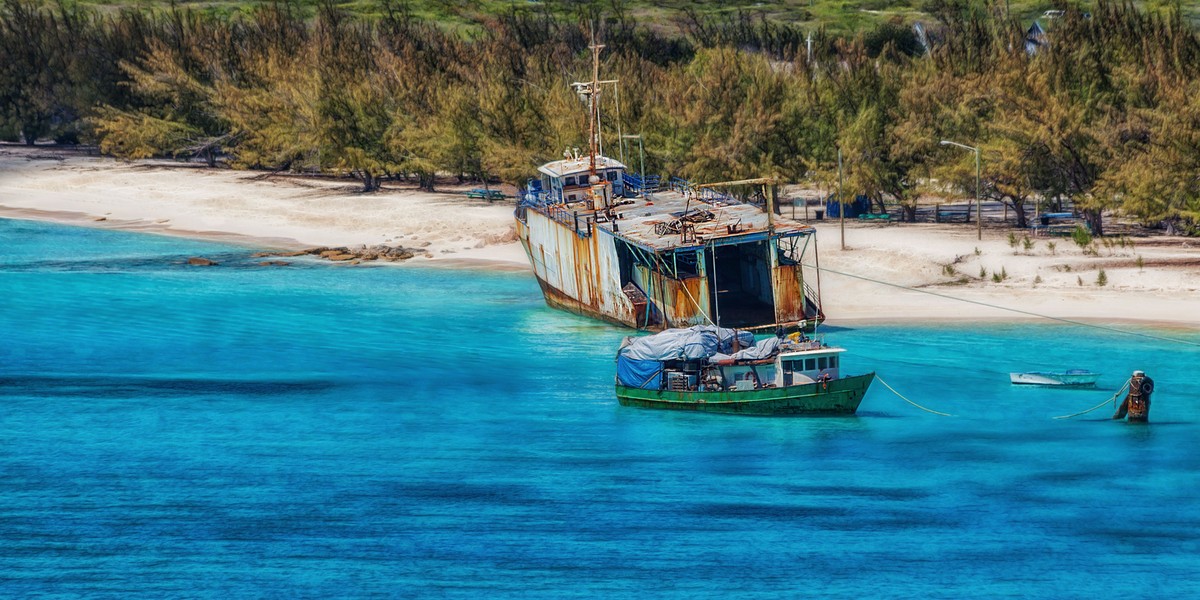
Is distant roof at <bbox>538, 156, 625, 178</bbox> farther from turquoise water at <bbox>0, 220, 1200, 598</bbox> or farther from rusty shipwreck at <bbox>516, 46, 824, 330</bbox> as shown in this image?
turquoise water at <bbox>0, 220, 1200, 598</bbox>

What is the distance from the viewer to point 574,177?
222ft

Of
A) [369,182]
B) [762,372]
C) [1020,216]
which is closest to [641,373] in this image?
[762,372]

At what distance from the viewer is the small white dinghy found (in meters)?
49.3

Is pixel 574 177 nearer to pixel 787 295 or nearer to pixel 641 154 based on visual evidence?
pixel 641 154

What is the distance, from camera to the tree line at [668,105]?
2857 inches

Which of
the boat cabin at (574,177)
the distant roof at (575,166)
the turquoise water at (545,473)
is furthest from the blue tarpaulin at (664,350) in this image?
the distant roof at (575,166)

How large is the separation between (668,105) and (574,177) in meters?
23.7

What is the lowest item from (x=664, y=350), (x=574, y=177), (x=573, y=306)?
(x=573, y=306)

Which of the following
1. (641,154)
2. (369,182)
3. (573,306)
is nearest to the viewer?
(573,306)

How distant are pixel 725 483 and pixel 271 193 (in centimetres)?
6820

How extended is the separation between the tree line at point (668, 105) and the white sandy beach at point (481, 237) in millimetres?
2732

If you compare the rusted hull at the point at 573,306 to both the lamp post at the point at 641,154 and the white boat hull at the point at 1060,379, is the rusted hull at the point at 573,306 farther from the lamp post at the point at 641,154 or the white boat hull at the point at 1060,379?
the white boat hull at the point at 1060,379

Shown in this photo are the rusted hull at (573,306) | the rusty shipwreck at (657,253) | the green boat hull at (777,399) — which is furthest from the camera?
the rusted hull at (573,306)

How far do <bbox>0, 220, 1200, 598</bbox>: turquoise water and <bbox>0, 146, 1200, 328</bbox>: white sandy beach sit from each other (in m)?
4.58
